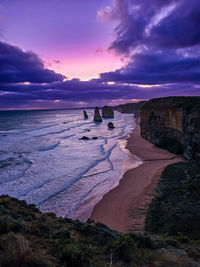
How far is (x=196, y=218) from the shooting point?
Answer: 729 cm

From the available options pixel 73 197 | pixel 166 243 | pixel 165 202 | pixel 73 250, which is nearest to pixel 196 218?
pixel 165 202

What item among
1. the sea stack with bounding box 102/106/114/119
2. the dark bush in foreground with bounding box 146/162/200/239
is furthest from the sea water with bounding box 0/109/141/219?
the sea stack with bounding box 102/106/114/119

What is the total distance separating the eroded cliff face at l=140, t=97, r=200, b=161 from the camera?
16328 mm

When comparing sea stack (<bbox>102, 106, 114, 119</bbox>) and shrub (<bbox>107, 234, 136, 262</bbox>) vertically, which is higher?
sea stack (<bbox>102, 106, 114, 119</bbox>)

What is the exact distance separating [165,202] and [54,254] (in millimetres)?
7225

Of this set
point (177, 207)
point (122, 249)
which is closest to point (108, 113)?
point (177, 207)

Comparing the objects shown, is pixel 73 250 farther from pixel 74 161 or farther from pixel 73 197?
pixel 74 161

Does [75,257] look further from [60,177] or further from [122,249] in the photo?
[60,177]

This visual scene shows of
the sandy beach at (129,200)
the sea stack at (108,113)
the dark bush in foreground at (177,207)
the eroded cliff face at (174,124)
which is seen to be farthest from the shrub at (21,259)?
the sea stack at (108,113)

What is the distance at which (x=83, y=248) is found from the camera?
12.6 ft

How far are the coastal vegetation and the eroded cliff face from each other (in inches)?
514

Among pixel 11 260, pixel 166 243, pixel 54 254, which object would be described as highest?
pixel 11 260

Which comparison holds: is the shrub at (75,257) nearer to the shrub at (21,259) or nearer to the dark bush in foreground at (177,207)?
the shrub at (21,259)

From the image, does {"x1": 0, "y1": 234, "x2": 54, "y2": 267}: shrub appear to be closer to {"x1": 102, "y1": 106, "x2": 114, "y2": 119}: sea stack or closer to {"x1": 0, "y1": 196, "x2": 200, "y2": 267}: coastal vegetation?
{"x1": 0, "y1": 196, "x2": 200, "y2": 267}: coastal vegetation
